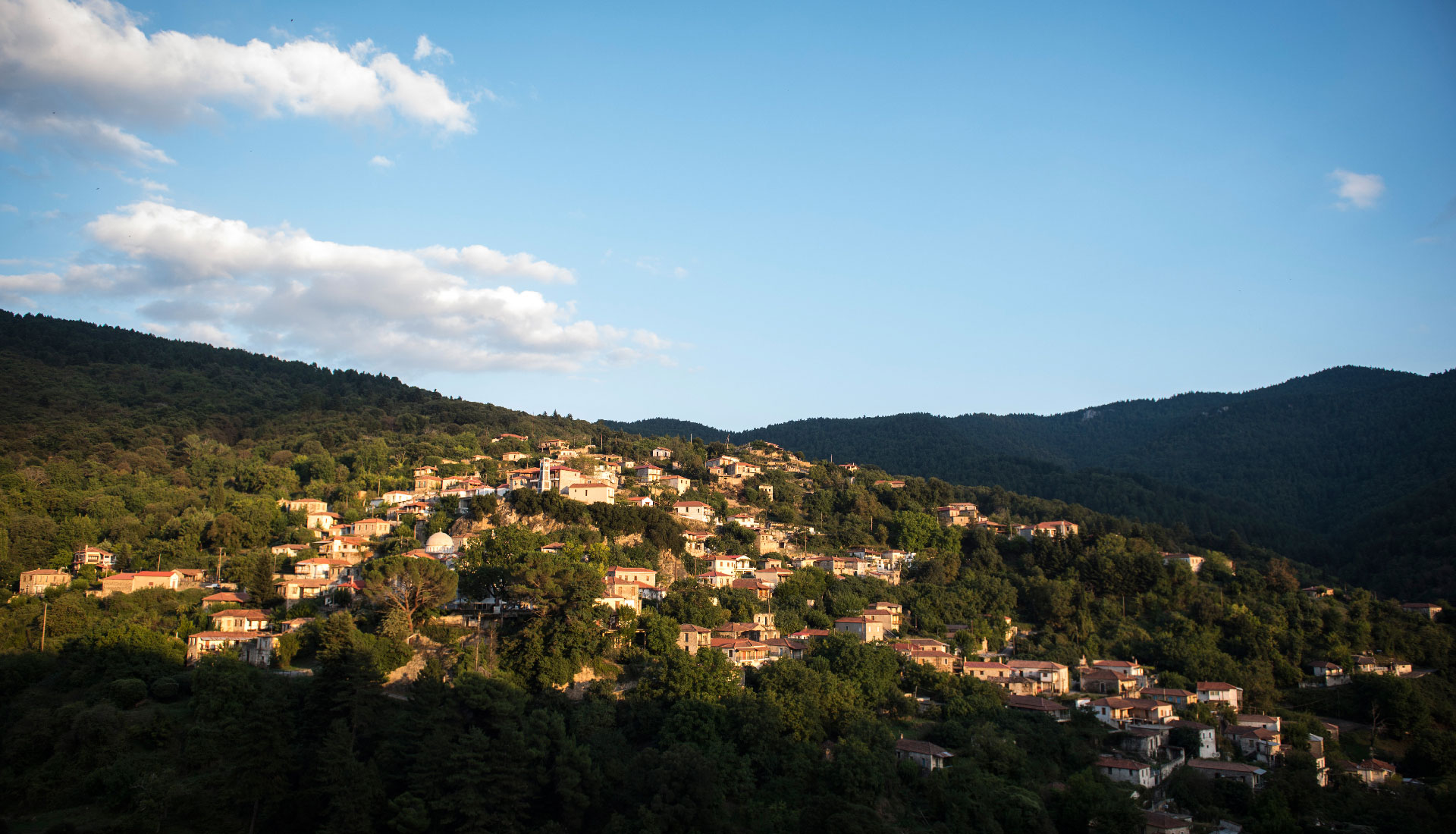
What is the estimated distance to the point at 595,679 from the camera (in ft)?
108

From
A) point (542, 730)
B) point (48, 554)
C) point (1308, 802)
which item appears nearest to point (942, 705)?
point (1308, 802)

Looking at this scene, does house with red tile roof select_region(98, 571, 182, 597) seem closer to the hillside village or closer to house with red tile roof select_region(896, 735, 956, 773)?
the hillside village

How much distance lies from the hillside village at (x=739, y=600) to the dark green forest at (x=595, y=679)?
0.46 meters

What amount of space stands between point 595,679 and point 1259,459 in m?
85.4

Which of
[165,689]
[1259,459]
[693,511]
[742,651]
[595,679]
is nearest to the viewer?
[165,689]

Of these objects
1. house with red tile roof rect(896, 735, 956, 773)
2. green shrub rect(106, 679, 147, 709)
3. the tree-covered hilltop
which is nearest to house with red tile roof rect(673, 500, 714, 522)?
the tree-covered hilltop

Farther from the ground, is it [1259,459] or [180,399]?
[180,399]

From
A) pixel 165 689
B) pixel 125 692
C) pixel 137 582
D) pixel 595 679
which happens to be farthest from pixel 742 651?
pixel 137 582

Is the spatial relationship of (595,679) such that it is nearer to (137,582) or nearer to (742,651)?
(742,651)

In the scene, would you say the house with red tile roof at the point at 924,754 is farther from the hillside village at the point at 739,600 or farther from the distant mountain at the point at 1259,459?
the distant mountain at the point at 1259,459

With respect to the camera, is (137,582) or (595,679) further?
(137,582)

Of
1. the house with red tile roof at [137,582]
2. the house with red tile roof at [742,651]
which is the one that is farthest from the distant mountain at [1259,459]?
the house with red tile roof at [137,582]

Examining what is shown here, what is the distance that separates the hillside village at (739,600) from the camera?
33.7 m

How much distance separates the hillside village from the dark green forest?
0.46 metres
